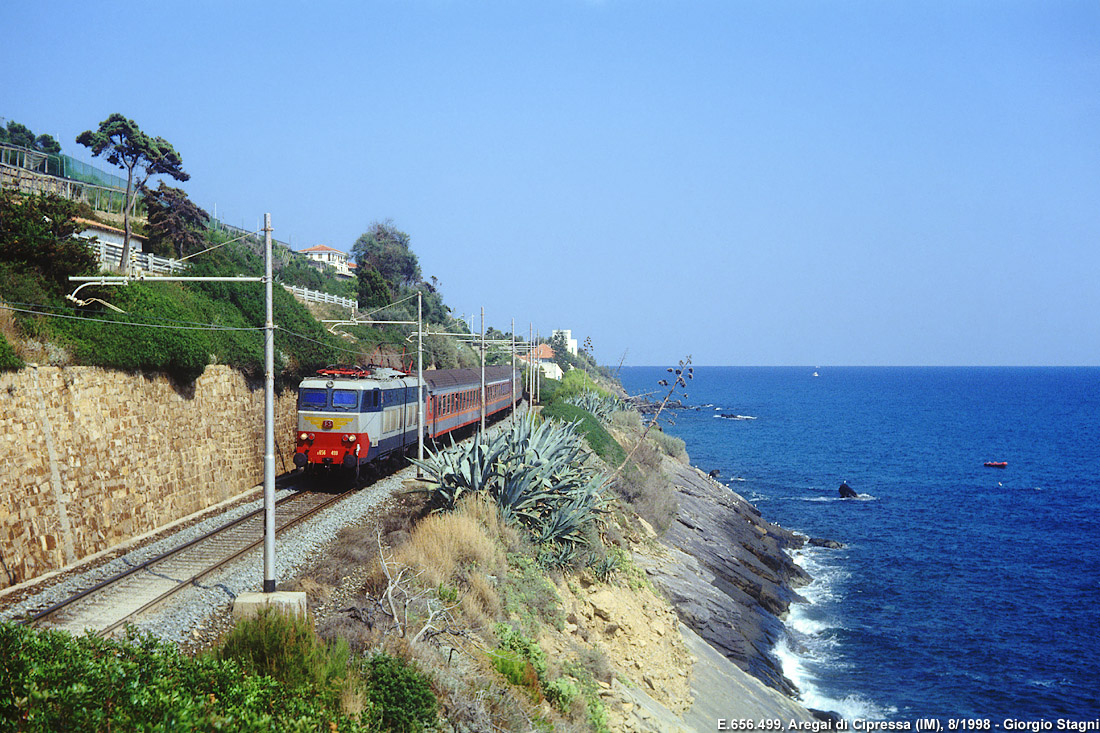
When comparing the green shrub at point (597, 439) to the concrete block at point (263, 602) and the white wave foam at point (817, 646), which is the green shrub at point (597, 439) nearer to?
the white wave foam at point (817, 646)

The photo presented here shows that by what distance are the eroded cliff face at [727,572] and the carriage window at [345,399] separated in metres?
8.22

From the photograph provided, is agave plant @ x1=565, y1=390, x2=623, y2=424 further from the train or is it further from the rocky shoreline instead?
the train

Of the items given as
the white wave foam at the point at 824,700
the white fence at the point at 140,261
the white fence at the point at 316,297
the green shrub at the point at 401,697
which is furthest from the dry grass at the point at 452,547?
the white fence at the point at 316,297

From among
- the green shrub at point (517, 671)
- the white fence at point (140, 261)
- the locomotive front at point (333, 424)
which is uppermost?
the white fence at point (140, 261)

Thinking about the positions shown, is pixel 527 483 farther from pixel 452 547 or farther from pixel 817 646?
pixel 817 646

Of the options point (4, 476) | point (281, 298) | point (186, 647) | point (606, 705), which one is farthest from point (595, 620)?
point (281, 298)

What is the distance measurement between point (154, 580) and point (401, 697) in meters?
6.48

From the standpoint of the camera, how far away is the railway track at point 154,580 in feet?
35.0

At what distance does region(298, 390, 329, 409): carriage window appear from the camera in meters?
20.8

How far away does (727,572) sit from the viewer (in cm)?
2608

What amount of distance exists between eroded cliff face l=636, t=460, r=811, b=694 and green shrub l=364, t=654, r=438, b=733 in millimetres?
11870

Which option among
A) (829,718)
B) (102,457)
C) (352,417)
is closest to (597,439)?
(352,417)

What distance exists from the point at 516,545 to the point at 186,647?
5.95 metres

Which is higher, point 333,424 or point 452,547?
point 333,424
